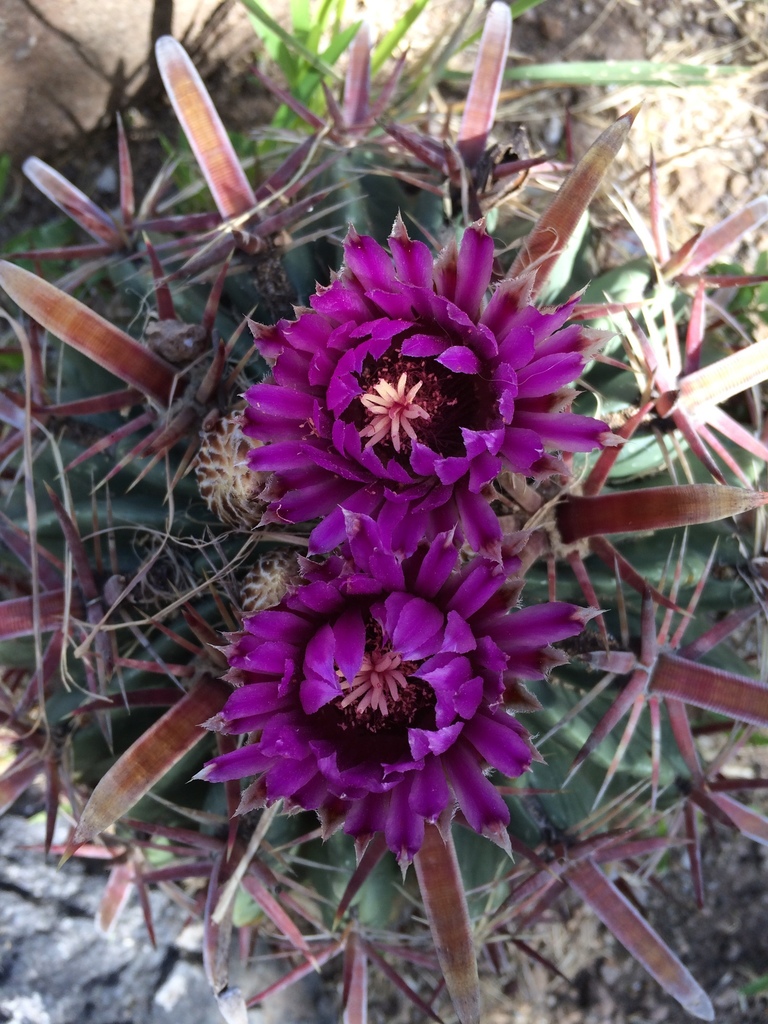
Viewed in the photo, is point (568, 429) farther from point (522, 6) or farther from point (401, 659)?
point (522, 6)

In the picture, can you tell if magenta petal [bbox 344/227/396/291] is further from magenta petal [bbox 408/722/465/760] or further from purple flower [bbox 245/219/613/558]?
magenta petal [bbox 408/722/465/760]

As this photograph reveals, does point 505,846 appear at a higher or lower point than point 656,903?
higher

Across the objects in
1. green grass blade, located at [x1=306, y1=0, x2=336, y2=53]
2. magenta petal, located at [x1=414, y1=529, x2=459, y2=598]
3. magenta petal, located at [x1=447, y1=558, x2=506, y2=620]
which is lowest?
magenta petal, located at [x1=447, y1=558, x2=506, y2=620]

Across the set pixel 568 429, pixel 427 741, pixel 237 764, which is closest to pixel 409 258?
pixel 568 429

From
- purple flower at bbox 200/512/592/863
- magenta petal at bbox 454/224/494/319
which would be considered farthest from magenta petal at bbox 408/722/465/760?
magenta petal at bbox 454/224/494/319

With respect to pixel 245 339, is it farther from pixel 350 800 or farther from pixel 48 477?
pixel 350 800

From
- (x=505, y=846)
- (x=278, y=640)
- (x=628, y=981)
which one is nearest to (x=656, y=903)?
(x=628, y=981)

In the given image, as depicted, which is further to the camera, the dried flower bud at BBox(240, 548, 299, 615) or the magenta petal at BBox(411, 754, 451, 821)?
the dried flower bud at BBox(240, 548, 299, 615)

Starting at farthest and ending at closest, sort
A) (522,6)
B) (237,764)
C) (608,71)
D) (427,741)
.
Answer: (608,71), (522,6), (237,764), (427,741)
